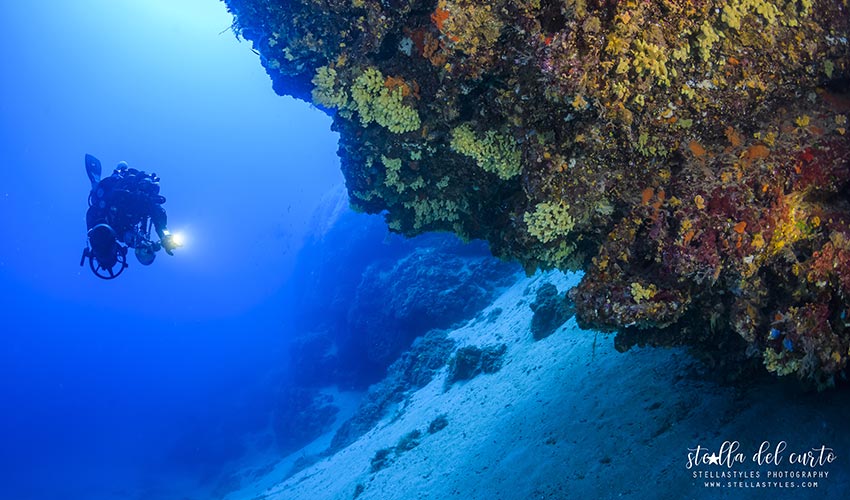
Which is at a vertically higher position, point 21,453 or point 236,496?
point 21,453

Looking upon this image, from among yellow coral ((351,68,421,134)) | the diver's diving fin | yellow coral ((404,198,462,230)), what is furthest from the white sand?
the diver's diving fin

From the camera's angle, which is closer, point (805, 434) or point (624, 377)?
point (805, 434)

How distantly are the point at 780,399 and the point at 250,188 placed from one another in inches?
5090

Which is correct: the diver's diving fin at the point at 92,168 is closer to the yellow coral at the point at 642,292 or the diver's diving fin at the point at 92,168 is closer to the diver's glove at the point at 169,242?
the diver's glove at the point at 169,242

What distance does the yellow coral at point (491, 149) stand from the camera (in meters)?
3.94

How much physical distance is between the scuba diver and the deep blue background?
439 cm

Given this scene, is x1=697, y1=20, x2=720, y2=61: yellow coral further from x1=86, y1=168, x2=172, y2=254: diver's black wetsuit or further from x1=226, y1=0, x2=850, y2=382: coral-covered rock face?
x1=86, y1=168, x2=172, y2=254: diver's black wetsuit

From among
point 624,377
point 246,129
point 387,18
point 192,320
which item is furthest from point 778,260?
point 246,129

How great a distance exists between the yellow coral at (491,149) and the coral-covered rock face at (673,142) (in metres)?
0.01

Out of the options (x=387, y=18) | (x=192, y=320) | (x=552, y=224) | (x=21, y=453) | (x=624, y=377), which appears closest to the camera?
(x=552, y=224)

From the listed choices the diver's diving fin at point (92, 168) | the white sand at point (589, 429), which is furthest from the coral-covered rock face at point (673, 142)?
the diver's diving fin at point (92, 168)

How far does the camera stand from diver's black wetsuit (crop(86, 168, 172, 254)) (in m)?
8.03

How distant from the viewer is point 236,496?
20000mm

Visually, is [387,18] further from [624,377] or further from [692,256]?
[624,377]
